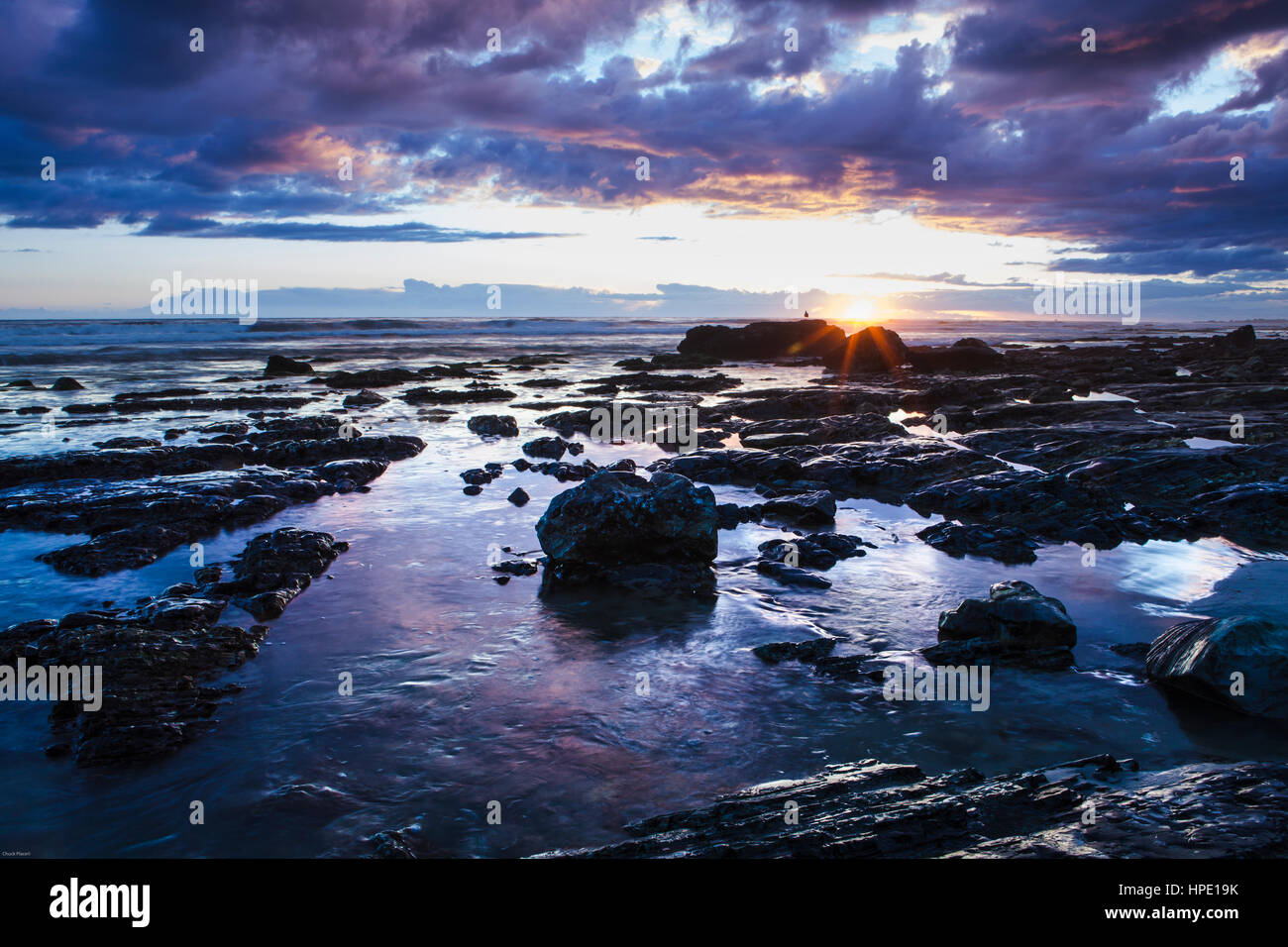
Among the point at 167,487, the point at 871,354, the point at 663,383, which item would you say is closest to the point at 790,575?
the point at 167,487

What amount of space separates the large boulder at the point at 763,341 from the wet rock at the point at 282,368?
29.2 meters

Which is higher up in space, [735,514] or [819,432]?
[819,432]

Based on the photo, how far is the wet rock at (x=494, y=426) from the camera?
22.7 meters

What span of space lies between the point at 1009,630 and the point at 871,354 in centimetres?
4357

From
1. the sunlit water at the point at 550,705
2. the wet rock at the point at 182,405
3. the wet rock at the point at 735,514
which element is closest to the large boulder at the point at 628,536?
the sunlit water at the point at 550,705

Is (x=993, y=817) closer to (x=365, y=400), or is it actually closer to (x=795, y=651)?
(x=795, y=651)

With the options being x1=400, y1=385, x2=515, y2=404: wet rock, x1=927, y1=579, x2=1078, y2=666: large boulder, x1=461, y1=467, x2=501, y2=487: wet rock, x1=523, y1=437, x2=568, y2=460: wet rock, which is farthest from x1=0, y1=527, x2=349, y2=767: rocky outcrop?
x1=400, y1=385, x2=515, y2=404: wet rock

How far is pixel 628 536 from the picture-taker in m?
10.4

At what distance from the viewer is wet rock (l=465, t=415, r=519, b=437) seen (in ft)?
74.4

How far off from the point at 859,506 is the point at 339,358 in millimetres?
49034
